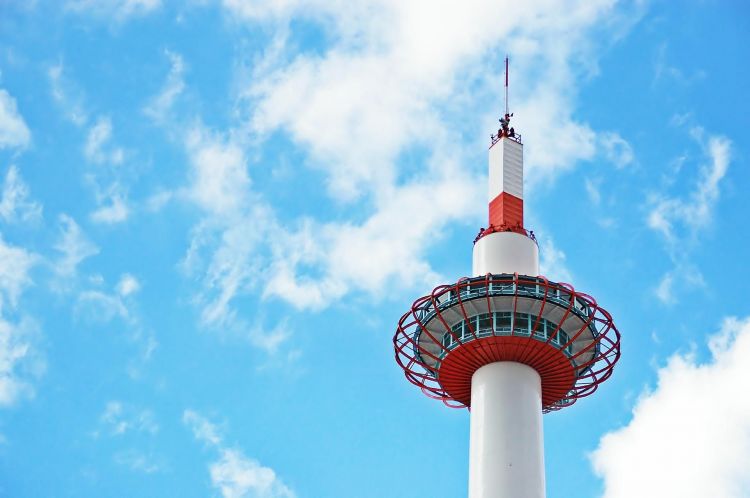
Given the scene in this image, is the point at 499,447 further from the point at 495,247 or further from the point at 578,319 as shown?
the point at 495,247

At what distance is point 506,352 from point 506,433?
5273 mm

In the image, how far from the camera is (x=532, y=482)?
53.6 metres

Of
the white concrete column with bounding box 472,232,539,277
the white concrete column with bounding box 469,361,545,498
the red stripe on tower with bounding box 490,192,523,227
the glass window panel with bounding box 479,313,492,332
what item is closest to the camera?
the white concrete column with bounding box 469,361,545,498

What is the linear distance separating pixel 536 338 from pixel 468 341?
3.99m

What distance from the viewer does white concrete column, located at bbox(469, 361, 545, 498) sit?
53.6 m

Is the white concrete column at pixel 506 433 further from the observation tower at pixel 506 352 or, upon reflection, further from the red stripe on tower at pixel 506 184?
the red stripe on tower at pixel 506 184

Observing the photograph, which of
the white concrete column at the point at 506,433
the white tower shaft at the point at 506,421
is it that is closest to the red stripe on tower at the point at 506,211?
the white tower shaft at the point at 506,421

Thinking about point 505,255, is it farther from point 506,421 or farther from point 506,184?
point 506,421

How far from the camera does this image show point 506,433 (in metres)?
55.1

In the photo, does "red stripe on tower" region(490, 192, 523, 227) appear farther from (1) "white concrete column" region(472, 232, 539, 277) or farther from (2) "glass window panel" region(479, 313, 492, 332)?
(2) "glass window panel" region(479, 313, 492, 332)

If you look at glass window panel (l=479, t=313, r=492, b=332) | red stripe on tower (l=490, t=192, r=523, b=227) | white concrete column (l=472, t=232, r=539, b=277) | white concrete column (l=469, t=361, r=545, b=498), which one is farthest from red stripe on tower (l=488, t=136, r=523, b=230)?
white concrete column (l=469, t=361, r=545, b=498)

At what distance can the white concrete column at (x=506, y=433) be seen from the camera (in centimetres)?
5356

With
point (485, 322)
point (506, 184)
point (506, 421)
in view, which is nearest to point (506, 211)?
point (506, 184)

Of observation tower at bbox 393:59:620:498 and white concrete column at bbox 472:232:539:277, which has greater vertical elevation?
white concrete column at bbox 472:232:539:277
